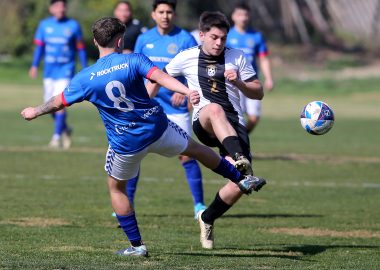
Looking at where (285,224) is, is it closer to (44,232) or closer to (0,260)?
(44,232)

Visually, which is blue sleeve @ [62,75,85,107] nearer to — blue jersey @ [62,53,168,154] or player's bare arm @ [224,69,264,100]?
blue jersey @ [62,53,168,154]

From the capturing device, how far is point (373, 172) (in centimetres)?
1494

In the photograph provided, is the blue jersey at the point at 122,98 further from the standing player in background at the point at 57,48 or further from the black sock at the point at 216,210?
the standing player in background at the point at 57,48

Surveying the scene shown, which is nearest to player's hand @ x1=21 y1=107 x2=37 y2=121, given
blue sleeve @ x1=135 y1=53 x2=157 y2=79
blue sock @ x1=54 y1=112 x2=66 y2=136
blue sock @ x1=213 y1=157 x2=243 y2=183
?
blue sleeve @ x1=135 y1=53 x2=157 y2=79

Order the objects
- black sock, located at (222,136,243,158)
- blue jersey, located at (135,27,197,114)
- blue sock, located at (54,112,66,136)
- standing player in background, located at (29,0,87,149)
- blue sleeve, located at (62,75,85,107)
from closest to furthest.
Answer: blue sleeve, located at (62,75,85,107) < black sock, located at (222,136,243,158) < blue jersey, located at (135,27,197,114) < blue sock, located at (54,112,66,136) < standing player in background, located at (29,0,87,149)

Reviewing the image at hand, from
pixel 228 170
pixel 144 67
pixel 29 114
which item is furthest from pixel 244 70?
pixel 29 114

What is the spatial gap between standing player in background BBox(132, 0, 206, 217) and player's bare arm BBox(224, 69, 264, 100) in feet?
7.59

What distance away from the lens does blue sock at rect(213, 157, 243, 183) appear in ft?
25.2

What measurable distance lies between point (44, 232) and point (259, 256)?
219 centimetres

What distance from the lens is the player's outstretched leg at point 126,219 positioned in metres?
7.44

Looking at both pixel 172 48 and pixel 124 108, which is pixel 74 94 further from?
pixel 172 48

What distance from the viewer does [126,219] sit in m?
7.48

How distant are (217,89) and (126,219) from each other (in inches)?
61.2

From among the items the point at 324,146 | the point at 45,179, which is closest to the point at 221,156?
the point at 45,179
